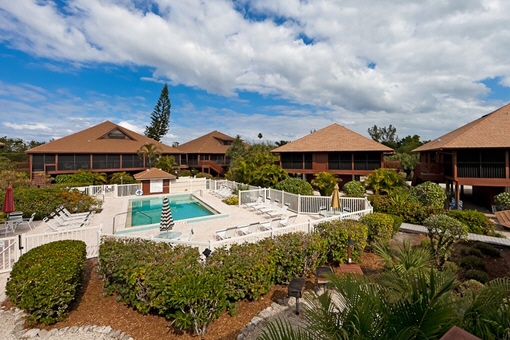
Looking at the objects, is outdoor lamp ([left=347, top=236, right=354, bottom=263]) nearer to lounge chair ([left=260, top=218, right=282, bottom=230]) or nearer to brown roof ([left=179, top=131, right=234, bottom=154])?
lounge chair ([left=260, top=218, right=282, bottom=230])

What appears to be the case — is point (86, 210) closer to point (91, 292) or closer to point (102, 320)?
point (91, 292)

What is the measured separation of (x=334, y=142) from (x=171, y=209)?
16704 mm

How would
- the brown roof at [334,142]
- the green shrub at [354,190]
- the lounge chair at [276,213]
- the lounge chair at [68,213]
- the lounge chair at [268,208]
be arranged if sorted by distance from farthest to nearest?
the brown roof at [334,142], the green shrub at [354,190], the lounge chair at [268,208], the lounge chair at [276,213], the lounge chair at [68,213]

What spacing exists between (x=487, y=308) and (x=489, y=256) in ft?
31.6

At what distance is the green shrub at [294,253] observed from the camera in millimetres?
6539

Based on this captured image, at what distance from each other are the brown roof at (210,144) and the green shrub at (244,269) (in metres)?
32.2

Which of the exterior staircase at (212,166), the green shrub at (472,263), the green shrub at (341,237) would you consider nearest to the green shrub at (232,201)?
the green shrub at (341,237)

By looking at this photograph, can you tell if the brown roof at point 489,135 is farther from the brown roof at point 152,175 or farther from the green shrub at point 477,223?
the brown roof at point 152,175

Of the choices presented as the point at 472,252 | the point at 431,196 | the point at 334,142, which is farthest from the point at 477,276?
the point at 334,142

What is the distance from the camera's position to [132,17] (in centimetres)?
1123

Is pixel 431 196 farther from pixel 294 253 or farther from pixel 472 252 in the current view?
pixel 294 253

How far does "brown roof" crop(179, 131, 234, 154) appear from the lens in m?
38.4

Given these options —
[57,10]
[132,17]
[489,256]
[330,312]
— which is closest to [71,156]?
[57,10]

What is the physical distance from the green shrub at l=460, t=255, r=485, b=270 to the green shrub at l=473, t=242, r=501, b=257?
182cm
